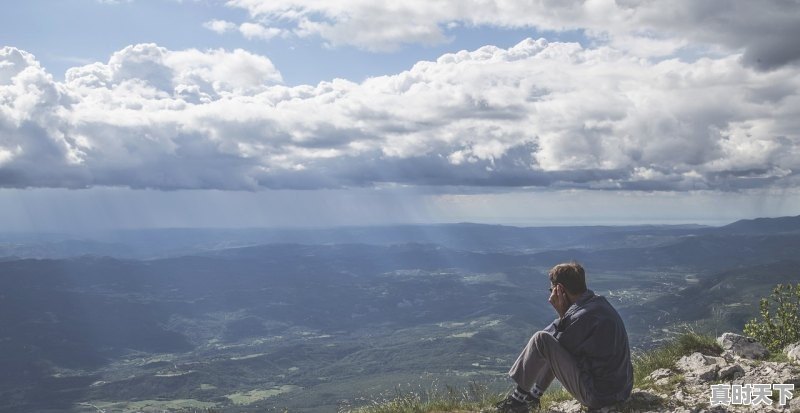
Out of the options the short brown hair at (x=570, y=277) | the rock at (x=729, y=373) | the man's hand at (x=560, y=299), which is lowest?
the rock at (x=729, y=373)

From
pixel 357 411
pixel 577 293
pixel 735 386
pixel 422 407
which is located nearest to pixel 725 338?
pixel 735 386

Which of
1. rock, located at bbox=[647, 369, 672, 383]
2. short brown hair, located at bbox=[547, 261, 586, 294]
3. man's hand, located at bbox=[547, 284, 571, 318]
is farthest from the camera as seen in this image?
rock, located at bbox=[647, 369, 672, 383]

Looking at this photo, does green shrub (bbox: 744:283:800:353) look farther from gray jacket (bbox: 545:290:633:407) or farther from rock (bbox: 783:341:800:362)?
gray jacket (bbox: 545:290:633:407)

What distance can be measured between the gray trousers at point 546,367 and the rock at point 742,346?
19.5 feet

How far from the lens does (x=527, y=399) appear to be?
910cm

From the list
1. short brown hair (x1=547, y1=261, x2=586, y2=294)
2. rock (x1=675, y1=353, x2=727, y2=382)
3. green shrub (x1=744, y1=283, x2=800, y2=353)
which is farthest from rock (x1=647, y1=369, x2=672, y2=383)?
green shrub (x1=744, y1=283, x2=800, y2=353)

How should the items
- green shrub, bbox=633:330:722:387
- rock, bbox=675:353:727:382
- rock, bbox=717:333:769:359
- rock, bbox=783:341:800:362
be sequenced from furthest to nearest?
rock, bbox=717:333:769:359
green shrub, bbox=633:330:722:387
rock, bbox=783:341:800:362
rock, bbox=675:353:727:382

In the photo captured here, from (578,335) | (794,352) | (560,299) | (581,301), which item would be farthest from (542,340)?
(794,352)

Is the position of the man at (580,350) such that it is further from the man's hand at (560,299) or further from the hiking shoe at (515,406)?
the hiking shoe at (515,406)

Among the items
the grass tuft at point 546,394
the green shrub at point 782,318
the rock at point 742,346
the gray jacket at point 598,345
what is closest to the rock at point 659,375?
the grass tuft at point 546,394

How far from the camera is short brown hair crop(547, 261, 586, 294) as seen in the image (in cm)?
867

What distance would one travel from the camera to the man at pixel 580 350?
8.41 metres

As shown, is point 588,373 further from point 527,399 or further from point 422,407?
point 422,407

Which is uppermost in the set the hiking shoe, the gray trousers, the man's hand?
the man's hand
